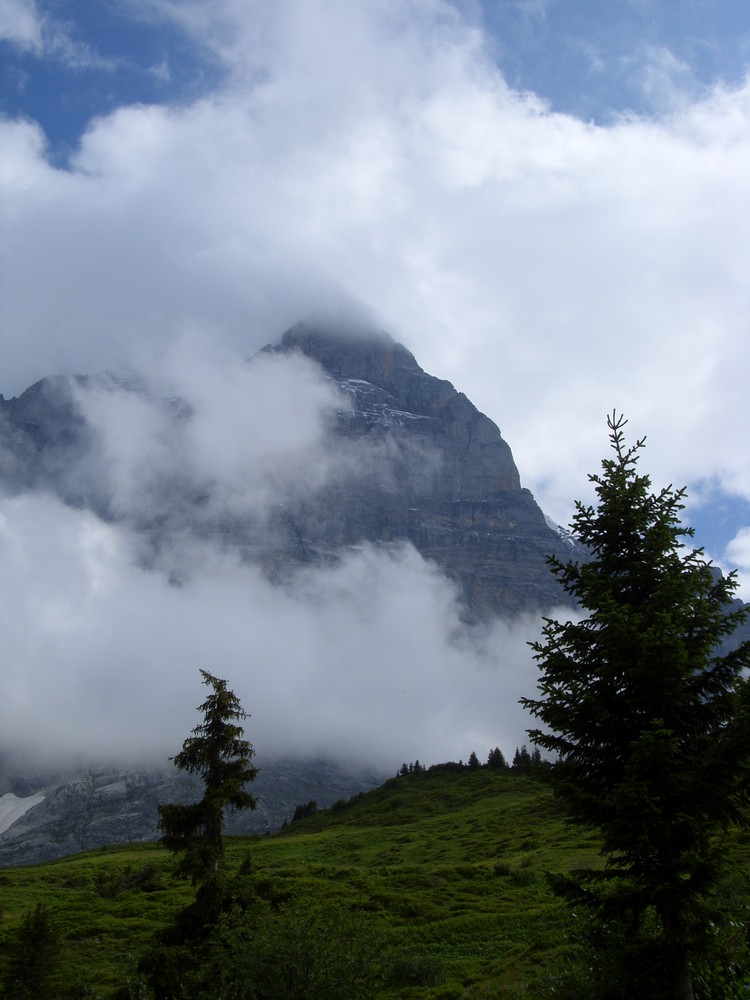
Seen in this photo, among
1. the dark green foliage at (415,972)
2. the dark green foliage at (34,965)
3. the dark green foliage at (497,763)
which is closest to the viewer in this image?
the dark green foliage at (34,965)

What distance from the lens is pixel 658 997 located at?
558 inches

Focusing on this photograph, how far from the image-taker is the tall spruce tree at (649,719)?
47.5 ft

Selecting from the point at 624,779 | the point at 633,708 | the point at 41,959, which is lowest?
the point at 41,959

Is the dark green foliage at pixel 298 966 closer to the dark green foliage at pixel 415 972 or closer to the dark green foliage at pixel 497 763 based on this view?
the dark green foliage at pixel 415 972

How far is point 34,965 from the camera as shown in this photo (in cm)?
2862

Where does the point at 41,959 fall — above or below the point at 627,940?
below

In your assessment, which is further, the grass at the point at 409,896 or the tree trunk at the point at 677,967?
the grass at the point at 409,896

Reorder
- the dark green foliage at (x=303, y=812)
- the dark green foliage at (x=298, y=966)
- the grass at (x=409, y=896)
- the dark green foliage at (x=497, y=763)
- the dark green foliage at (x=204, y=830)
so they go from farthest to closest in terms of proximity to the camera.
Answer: the dark green foliage at (x=303, y=812) < the dark green foliage at (x=497, y=763) < the grass at (x=409, y=896) < the dark green foliage at (x=204, y=830) < the dark green foliage at (x=298, y=966)

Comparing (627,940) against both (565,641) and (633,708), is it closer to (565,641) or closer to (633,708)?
(633,708)

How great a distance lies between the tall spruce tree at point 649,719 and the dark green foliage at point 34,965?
23.5 m

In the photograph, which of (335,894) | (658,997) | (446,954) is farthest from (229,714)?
(335,894)

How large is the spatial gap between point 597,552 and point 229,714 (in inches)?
817

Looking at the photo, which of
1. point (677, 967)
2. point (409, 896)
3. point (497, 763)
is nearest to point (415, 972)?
point (409, 896)

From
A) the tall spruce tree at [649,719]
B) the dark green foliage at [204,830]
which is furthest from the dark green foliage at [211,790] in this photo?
the tall spruce tree at [649,719]
